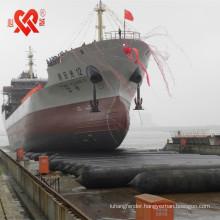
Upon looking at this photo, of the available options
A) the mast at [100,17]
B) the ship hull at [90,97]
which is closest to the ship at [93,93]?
the ship hull at [90,97]

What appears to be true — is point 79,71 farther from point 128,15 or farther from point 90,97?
point 128,15

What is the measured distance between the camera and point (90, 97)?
85.2 feet

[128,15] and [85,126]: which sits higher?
[128,15]

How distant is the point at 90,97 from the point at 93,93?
2.69 ft

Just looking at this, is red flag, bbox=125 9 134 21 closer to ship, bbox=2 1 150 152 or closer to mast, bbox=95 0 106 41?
ship, bbox=2 1 150 152

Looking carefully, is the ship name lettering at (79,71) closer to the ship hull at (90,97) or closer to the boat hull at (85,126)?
the ship hull at (90,97)

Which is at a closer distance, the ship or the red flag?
the red flag

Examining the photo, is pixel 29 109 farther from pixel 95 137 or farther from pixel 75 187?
pixel 75 187

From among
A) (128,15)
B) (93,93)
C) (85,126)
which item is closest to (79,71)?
(93,93)

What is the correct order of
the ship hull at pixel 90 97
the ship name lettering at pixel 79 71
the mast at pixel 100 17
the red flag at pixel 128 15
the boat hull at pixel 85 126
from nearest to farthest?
the red flag at pixel 128 15 → the boat hull at pixel 85 126 → the ship hull at pixel 90 97 → the ship name lettering at pixel 79 71 → the mast at pixel 100 17

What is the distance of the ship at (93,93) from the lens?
982 inches

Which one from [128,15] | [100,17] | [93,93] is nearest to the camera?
[128,15]

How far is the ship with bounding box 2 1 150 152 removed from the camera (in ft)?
81.9

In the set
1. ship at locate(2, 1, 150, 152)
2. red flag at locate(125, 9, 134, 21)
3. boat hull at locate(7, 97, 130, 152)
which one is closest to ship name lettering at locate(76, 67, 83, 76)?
ship at locate(2, 1, 150, 152)
